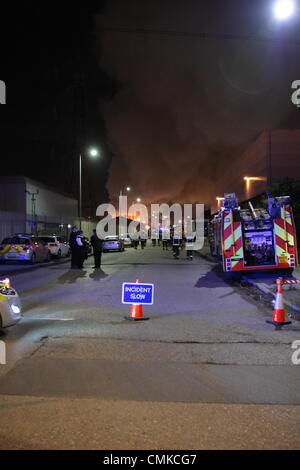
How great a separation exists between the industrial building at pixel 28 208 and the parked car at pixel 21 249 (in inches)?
331

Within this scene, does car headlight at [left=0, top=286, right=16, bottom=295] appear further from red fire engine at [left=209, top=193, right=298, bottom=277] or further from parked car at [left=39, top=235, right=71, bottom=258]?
parked car at [left=39, top=235, right=71, bottom=258]

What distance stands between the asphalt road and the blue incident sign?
0.43 metres

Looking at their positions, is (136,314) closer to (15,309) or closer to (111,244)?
(15,309)

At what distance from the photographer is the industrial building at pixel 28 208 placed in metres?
34.6

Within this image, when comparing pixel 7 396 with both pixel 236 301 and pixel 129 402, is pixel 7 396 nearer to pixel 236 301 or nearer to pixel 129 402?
pixel 129 402

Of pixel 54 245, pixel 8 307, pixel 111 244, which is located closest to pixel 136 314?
pixel 8 307

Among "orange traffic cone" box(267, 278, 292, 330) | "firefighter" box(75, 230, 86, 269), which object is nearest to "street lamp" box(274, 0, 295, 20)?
"orange traffic cone" box(267, 278, 292, 330)

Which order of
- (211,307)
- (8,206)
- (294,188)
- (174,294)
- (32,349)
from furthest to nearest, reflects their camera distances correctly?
(8,206) → (294,188) → (174,294) → (211,307) → (32,349)

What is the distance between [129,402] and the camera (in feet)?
15.2

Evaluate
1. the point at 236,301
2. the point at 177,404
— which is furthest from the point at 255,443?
the point at 236,301

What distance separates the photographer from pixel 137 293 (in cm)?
880

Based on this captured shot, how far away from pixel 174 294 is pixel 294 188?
16.1 m

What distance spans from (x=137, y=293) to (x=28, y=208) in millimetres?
32355

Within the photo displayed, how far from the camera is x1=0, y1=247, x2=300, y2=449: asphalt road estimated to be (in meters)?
3.89
